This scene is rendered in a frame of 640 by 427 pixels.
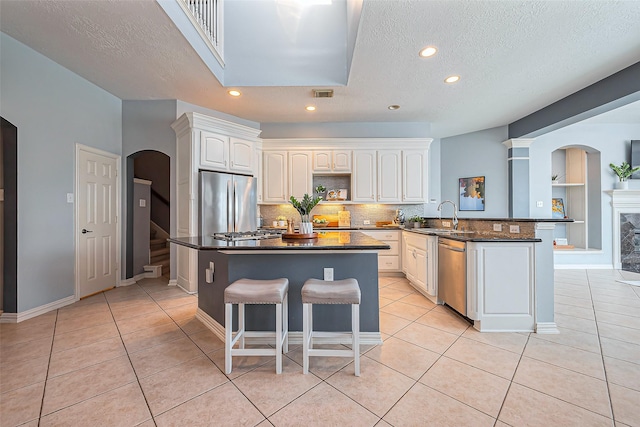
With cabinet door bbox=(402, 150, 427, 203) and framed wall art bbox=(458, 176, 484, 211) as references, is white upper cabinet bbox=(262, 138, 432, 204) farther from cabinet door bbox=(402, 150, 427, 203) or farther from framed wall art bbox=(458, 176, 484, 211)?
framed wall art bbox=(458, 176, 484, 211)

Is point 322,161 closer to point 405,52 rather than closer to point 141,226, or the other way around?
point 405,52

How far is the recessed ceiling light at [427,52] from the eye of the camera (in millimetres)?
2695

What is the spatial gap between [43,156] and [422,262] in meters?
4.77

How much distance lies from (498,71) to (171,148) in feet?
15.2

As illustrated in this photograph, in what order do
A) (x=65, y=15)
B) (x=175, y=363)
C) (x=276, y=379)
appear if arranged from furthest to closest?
1. (x=65, y=15)
2. (x=175, y=363)
3. (x=276, y=379)

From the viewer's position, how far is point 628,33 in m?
2.41

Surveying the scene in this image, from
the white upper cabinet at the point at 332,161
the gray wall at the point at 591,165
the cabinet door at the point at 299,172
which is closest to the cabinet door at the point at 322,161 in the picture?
the white upper cabinet at the point at 332,161

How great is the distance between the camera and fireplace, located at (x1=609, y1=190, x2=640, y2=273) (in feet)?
15.9

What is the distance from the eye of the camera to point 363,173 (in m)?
4.69

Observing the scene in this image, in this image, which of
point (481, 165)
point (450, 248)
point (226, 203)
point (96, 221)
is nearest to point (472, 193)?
point (481, 165)

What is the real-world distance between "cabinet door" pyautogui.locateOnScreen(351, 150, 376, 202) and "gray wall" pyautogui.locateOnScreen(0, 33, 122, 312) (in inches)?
158

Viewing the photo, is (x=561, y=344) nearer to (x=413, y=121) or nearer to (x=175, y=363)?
Result: (x=175, y=363)

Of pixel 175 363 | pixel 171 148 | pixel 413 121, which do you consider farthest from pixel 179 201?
pixel 413 121

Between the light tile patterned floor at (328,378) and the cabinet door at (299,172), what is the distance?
277 cm
